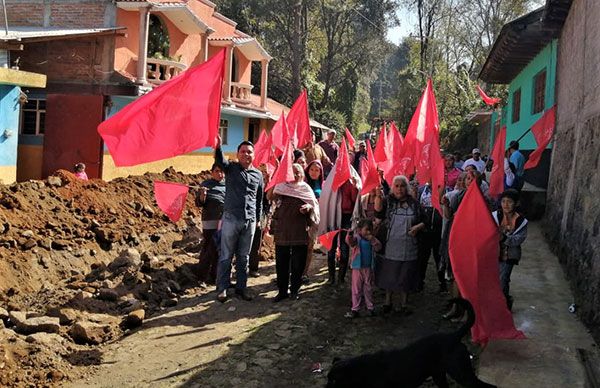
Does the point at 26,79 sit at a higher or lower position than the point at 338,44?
lower

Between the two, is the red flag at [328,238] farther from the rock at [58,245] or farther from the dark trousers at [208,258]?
the rock at [58,245]

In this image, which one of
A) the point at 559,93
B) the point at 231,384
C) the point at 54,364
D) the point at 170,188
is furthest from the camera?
the point at 559,93

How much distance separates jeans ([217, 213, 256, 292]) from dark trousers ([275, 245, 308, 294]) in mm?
390

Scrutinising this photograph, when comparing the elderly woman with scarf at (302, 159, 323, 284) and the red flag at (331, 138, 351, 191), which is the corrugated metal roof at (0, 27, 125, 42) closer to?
the elderly woman with scarf at (302, 159, 323, 284)

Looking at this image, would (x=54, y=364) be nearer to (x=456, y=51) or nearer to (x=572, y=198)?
(x=572, y=198)

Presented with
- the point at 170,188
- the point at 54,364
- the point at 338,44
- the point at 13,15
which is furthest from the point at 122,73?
the point at 338,44

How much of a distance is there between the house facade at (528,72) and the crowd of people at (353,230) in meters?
4.47

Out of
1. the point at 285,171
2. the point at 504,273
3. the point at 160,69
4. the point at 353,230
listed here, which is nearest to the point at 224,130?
the point at 160,69

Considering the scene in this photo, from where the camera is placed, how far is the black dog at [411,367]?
3.92 meters

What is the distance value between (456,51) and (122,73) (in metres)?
29.0

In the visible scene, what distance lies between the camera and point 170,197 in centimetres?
749

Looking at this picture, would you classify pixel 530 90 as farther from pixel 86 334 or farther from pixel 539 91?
pixel 86 334

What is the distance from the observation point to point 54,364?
16.9 ft

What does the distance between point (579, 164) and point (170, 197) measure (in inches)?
228
